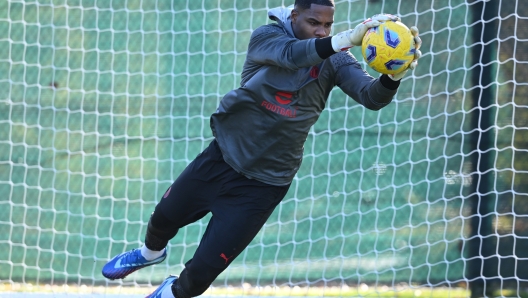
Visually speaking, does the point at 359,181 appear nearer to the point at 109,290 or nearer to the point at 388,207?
the point at 388,207

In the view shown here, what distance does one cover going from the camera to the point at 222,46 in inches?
238

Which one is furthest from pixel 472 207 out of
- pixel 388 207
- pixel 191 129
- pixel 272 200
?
pixel 272 200

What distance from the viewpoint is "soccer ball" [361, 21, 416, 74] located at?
306 cm

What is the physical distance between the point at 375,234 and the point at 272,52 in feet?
9.59

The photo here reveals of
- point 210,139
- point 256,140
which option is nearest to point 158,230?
point 256,140

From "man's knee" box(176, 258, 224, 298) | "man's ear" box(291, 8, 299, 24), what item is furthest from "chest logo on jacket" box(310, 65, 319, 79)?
"man's knee" box(176, 258, 224, 298)

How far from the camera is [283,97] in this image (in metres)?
3.61

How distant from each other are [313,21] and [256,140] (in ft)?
2.07

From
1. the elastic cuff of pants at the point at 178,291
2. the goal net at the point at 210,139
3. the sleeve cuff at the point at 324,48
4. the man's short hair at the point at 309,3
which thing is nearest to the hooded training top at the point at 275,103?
the man's short hair at the point at 309,3

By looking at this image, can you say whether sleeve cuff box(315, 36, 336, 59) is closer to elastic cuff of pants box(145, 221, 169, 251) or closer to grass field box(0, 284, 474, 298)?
elastic cuff of pants box(145, 221, 169, 251)

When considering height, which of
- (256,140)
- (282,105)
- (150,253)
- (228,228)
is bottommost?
(150,253)

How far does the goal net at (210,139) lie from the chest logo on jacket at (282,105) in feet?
7.80

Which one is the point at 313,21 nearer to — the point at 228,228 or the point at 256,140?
the point at 256,140

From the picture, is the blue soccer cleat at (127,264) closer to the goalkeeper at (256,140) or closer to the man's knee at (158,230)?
the man's knee at (158,230)
